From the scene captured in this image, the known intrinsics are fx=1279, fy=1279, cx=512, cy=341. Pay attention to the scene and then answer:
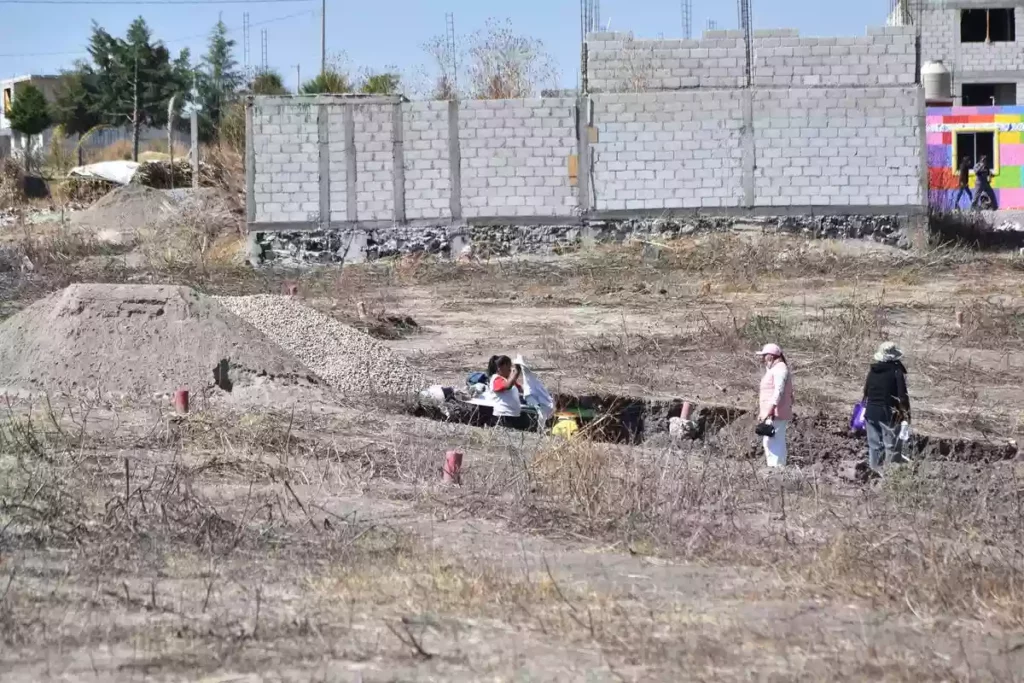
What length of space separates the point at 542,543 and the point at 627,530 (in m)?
0.40

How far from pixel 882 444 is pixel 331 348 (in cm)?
479

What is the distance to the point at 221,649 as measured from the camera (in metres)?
4.10

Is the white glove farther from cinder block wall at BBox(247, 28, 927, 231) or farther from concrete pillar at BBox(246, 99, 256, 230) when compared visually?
concrete pillar at BBox(246, 99, 256, 230)

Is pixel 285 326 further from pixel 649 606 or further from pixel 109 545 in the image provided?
pixel 649 606

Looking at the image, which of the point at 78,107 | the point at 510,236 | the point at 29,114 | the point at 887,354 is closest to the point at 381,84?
the point at 510,236

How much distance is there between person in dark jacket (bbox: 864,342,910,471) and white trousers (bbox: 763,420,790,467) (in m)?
0.62

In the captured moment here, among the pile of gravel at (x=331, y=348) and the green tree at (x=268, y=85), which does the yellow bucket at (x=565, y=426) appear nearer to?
the pile of gravel at (x=331, y=348)

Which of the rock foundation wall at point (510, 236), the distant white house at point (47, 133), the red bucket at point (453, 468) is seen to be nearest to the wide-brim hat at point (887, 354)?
the red bucket at point (453, 468)

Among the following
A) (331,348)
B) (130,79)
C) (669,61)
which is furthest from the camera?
(130,79)

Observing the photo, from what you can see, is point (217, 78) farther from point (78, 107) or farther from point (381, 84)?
point (381, 84)

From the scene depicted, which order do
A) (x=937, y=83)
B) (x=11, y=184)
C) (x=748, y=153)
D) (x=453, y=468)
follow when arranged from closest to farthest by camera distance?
1. (x=453, y=468)
2. (x=748, y=153)
3. (x=11, y=184)
4. (x=937, y=83)

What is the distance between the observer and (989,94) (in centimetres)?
3847

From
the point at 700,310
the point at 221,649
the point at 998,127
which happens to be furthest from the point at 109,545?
the point at 998,127

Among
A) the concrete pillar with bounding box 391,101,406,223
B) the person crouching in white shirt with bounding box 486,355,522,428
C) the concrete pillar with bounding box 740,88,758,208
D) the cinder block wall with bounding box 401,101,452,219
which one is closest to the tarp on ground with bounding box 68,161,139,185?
the concrete pillar with bounding box 391,101,406,223
